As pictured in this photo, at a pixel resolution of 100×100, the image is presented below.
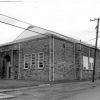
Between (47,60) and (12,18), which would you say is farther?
(47,60)

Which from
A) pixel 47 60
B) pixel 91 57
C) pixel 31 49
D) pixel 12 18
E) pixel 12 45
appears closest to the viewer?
pixel 12 18

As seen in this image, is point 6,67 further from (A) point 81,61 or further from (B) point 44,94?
(B) point 44,94

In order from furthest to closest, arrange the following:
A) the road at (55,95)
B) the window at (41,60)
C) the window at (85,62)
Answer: the window at (85,62) < the window at (41,60) < the road at (55,95)

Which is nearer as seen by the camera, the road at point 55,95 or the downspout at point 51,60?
the road at point 55,95

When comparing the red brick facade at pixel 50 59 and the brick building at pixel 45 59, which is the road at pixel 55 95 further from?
the red brick facade at pixel 50 59

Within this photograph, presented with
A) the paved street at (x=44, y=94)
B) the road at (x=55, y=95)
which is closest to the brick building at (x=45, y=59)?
the paved street at (x=44, y=94)

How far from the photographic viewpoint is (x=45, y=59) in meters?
24.8

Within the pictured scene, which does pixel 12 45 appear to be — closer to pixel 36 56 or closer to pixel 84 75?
pixel 36 56

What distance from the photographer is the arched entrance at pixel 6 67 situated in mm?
30406

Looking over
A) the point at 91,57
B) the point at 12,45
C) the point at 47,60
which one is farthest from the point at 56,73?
the point at 91,57

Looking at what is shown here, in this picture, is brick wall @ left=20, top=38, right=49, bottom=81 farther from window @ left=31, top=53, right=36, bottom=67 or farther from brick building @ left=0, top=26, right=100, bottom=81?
window @ left=31, top=53, right=36, bottom=67

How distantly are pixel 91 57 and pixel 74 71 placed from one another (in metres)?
6.26

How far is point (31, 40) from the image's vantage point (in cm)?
2683

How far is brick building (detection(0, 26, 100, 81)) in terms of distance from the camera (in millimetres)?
24766
